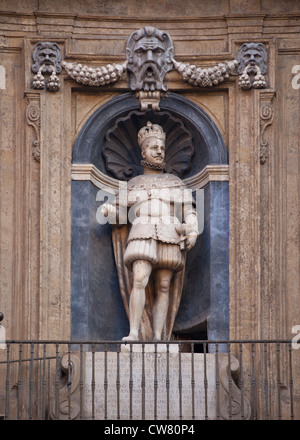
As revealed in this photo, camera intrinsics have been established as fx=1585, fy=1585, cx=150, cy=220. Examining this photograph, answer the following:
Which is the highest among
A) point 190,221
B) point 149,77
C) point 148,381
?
point 149,77

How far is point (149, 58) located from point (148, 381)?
120 inches

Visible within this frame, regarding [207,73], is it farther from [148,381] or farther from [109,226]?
[148,381]

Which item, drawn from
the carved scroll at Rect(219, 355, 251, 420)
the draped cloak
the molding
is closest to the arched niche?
the molding

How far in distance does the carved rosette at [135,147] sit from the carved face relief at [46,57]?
0.81 metres

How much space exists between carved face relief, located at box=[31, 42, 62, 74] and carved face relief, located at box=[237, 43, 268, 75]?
1.70 meters

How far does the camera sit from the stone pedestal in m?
13.3

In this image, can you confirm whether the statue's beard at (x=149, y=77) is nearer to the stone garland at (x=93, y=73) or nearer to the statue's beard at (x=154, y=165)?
the stone garland at (x=93, y=73)

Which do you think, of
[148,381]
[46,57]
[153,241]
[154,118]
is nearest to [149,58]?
[154,118]

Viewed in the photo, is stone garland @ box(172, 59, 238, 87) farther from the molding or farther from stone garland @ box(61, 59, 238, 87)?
the molding

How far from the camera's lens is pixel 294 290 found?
47.0 feet

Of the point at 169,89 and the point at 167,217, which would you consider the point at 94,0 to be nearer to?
the point at 169,89

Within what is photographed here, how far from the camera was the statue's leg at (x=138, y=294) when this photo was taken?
46.4ft

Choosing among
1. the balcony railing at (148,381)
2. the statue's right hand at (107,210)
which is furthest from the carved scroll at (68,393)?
the statue's right hand at (107,210)

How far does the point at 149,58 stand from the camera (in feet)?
48.0
